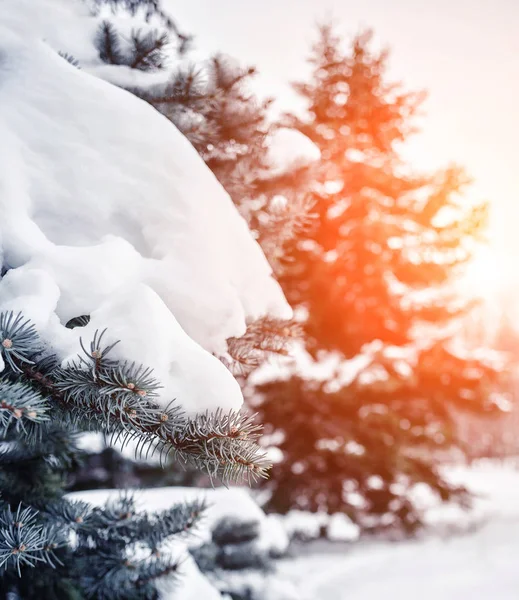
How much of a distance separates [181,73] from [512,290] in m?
40.7

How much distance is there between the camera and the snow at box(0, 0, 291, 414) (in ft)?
4.09

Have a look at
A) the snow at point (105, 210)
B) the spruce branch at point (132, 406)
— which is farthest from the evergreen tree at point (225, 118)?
the spruce branch at point (132, 406)

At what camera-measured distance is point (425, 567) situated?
4781 millimetres

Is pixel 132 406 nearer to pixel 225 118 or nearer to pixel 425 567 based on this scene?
pixel 225 118

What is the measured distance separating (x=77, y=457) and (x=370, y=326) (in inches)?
180

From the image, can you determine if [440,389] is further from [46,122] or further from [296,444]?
[46,122]

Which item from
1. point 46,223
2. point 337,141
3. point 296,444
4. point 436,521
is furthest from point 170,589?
point 436,521

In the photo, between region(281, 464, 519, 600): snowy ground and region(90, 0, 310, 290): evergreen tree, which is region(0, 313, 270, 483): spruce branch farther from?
region(281, 464, 519, 600): snowy ground

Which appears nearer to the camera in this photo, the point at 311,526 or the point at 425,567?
the point at 425,567

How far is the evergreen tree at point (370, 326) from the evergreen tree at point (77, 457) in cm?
399

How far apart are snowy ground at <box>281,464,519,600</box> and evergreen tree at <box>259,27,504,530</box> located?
0.51 meters

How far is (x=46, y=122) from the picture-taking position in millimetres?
1499

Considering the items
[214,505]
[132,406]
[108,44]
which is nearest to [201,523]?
[214,505]

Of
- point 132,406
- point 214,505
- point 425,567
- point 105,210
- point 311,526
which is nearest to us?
point 132,406
